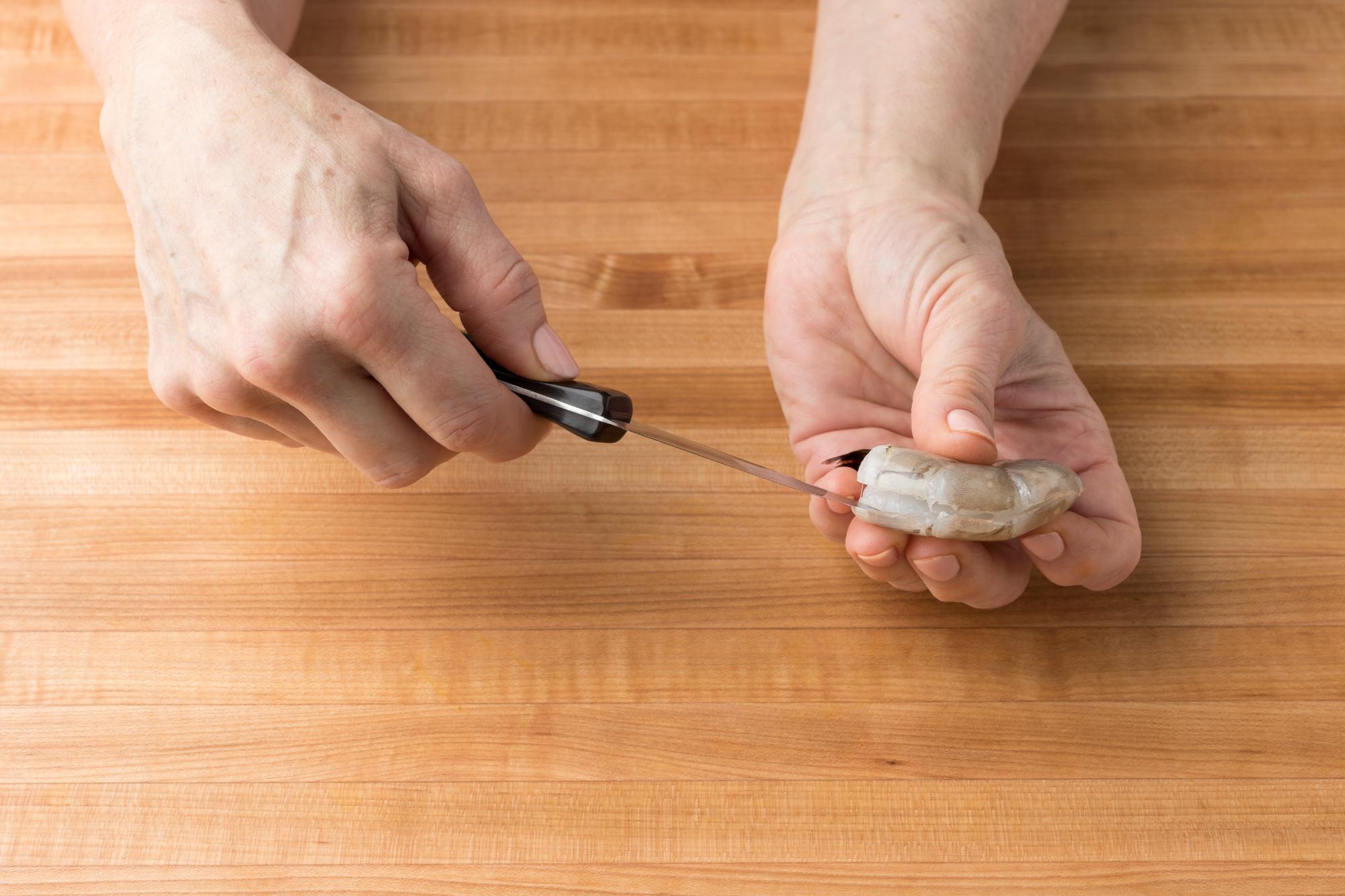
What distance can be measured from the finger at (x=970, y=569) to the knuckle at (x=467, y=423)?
365 mm

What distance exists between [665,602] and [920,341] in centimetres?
33

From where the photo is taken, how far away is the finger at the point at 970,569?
883 mm

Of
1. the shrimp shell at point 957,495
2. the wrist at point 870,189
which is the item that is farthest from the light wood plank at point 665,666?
the wrist at point 870,189

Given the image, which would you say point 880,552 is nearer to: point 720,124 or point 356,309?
point 356,309

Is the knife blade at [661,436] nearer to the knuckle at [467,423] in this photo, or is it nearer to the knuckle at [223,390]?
the knuckle at [467,423]

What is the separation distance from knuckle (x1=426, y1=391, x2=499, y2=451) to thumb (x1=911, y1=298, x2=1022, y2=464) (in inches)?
13.4

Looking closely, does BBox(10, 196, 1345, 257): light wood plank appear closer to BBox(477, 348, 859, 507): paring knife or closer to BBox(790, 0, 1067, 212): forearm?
BBox(790, 0, 1067, 212): forearm

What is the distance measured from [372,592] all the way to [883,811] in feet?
1.56

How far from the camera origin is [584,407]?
85cm

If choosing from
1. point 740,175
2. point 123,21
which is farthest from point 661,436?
point 123,21

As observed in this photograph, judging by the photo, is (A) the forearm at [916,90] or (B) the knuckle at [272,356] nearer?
(B) the knuckle at [272,356]

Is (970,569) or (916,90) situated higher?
(916,90)

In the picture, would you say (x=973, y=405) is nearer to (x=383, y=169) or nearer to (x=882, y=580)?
(x=882, y=580)

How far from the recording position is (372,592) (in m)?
0.96
